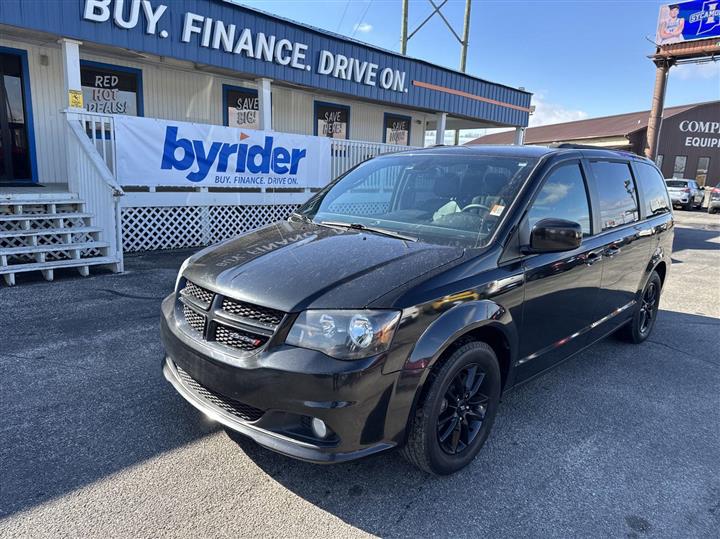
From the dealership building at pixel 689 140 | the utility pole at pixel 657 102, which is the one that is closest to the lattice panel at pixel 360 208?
the utility pole at pixel 657 102

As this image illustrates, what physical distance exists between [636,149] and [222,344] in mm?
39543

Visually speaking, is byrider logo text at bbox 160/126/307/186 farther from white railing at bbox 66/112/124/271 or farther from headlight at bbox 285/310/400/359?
headlight at bbox 285/310/400/359

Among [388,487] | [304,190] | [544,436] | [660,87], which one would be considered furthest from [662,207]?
[660,87]

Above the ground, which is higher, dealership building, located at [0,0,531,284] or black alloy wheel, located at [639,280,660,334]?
dealership building, located at [0,0,531,284]

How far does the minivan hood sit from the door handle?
166 cm

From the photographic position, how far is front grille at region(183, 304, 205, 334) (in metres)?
2.65

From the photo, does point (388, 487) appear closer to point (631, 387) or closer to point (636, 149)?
point (631, 387)

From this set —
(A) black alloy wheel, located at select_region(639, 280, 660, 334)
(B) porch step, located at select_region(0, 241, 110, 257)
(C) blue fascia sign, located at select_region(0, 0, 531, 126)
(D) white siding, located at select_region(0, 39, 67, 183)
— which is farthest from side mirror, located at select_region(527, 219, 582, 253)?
(D) white siding, located at select_region(0, 39, 67, 183)

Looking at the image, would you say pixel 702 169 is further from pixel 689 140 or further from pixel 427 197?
pixel 427 197

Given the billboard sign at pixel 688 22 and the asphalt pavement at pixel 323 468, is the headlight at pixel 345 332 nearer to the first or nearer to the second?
the asphalt pavement at pixel 323 468

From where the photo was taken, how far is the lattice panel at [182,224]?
27.7ft

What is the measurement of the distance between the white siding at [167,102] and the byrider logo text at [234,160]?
1.94 metres

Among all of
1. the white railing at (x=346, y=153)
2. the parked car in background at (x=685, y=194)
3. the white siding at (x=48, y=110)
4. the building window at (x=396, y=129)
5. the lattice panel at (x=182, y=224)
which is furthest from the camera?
the parked car in background at (x=685, y=194)

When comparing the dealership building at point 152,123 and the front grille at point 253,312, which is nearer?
the front grille at point 253,312
